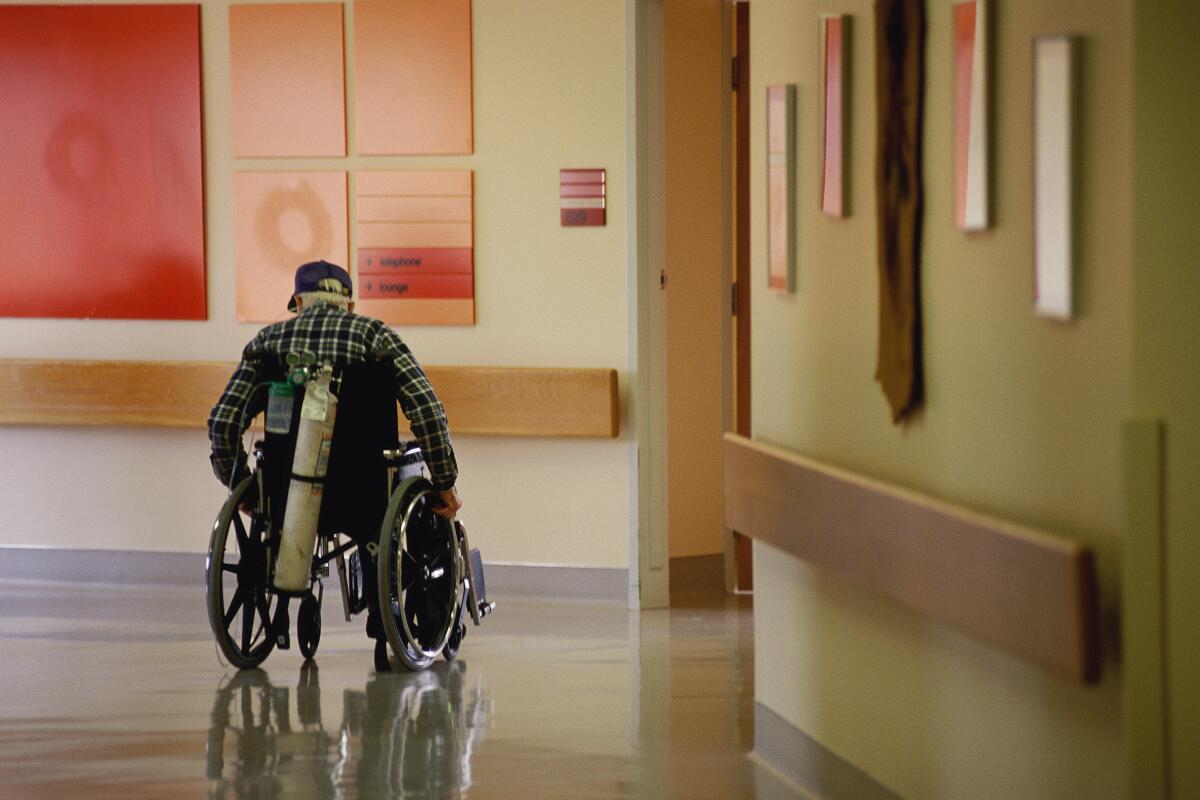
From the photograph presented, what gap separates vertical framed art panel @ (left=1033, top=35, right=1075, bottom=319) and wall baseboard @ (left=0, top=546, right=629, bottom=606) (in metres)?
4.31

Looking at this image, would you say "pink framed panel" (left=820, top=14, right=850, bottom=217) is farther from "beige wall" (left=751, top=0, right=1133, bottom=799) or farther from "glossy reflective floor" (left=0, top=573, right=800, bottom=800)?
"glossy reflective floor" (left=0, top=573, right=800, bottom=800)

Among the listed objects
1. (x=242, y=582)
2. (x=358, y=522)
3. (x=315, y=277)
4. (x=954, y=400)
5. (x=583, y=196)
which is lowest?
(x=242, y=582)

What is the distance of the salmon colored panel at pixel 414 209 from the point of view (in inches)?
278

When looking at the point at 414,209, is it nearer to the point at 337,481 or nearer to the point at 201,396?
the point at 201,396

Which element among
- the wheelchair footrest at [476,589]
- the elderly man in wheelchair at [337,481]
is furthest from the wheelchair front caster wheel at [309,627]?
the wheelchair footrest at [476,589]

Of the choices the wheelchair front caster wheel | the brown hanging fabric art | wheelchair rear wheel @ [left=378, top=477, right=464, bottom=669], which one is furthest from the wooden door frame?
the brown hanging fabric art

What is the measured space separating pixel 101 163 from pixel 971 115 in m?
5.15

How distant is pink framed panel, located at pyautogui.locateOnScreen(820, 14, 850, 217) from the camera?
3840 millimetres

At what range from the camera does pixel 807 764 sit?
4266mm

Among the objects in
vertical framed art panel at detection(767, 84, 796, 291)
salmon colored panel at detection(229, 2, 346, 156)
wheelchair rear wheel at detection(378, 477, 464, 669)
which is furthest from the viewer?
salmon colored panel at detection(229, 2, 346, 156)

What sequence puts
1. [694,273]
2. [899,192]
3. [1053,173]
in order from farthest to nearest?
[694,273], [899,192], [1053,173]

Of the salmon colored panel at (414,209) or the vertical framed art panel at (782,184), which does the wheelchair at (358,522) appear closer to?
the salmon colored panel at (414,209)

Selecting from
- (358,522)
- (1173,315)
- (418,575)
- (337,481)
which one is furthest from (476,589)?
(1173,315)

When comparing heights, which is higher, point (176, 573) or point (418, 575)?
point (418, 575)
